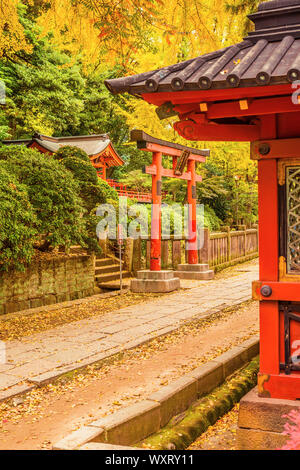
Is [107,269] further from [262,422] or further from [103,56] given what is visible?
[262,422]

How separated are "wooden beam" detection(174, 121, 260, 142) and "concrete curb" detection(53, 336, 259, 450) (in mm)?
2508

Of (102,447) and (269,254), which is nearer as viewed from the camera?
(102,447)

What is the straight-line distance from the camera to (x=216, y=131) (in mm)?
4688

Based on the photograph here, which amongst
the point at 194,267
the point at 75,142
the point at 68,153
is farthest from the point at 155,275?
the point at 75,142

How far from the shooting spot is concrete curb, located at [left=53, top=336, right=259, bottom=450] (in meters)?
3.51

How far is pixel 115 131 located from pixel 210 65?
30.0 metres

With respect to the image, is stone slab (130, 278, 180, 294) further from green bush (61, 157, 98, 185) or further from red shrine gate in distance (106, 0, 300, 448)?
red shrine gate in distance (106, 0, 300, 448)

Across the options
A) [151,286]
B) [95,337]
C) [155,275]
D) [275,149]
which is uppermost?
[275,149]

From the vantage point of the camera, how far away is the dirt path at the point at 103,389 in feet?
13.3

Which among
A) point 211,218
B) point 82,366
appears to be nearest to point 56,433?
point 82,366

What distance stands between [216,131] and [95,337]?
13.1 feet

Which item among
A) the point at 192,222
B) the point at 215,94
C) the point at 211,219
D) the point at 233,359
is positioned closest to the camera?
the point at 215,94

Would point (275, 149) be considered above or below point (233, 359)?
above
